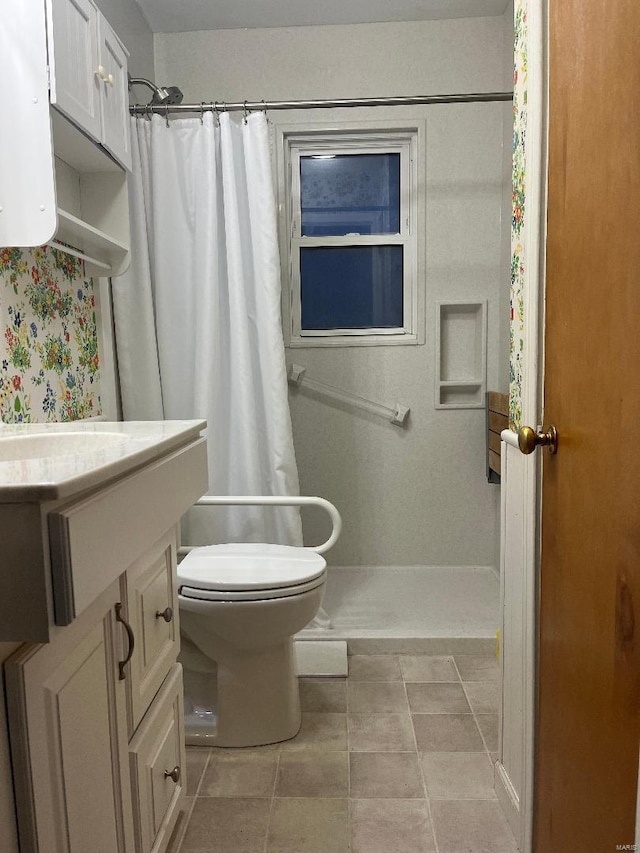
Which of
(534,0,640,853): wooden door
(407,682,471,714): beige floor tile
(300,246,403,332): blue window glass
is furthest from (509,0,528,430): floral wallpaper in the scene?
(300,246,403,332): blue window glass

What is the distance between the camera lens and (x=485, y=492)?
2729 millimetres

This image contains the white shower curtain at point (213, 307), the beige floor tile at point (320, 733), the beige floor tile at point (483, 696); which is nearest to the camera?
the beige floor tile at point (320, 733)

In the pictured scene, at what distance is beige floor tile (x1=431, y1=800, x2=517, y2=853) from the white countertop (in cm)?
102

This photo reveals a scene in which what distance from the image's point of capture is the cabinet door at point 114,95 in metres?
1.48

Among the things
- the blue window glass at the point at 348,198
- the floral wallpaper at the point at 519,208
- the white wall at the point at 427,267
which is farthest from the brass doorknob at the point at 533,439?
the blue window glass at the point at 348,198

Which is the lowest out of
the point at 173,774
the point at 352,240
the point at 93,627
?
the point at 173,774

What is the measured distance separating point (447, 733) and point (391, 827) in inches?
15.3

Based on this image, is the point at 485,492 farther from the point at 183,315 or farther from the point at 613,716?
the point at 613,716

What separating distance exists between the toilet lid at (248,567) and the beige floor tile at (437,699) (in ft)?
1.78

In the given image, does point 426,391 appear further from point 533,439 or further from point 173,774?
point 173,774

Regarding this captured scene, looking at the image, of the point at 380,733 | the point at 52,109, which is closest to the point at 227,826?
the point at 380,733

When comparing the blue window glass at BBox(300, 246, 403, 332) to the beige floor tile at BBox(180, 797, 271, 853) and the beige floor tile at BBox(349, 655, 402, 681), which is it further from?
the beige floor tile at BBox(180, 797, 271, 853)

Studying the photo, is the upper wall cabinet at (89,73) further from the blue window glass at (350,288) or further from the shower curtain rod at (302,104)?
the blue window glass at (350,288)

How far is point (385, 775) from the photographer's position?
147cm
